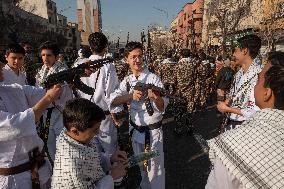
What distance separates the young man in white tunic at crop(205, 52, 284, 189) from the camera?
64.2 inches

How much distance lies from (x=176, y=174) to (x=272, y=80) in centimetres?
418

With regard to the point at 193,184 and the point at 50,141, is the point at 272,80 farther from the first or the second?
the point at 193,184

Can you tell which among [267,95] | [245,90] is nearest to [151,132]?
[245,90]

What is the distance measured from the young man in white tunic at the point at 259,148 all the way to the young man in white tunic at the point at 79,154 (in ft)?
2.88

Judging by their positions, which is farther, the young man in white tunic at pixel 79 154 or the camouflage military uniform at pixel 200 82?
the camouflage military uniform at pixel 200 82

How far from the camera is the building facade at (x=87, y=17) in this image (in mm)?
118938

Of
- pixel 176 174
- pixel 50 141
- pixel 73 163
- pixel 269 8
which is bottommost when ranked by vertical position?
pixel 176 174

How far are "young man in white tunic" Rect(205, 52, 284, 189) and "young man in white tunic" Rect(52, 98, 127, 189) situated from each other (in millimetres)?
877

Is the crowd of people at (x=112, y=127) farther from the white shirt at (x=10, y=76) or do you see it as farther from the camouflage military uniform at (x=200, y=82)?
the camouflage military uniform at (x=200, y=82)

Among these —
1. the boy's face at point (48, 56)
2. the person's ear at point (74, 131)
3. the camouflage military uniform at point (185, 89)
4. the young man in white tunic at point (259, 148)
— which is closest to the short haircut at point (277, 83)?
the young man in white tunic at point (259, 148)

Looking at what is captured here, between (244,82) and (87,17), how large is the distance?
121 meters

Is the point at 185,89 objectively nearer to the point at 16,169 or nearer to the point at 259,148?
the point at 16,169

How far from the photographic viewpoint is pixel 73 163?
2.26 m

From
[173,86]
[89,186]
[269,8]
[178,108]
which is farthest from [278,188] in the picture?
[269,8]
